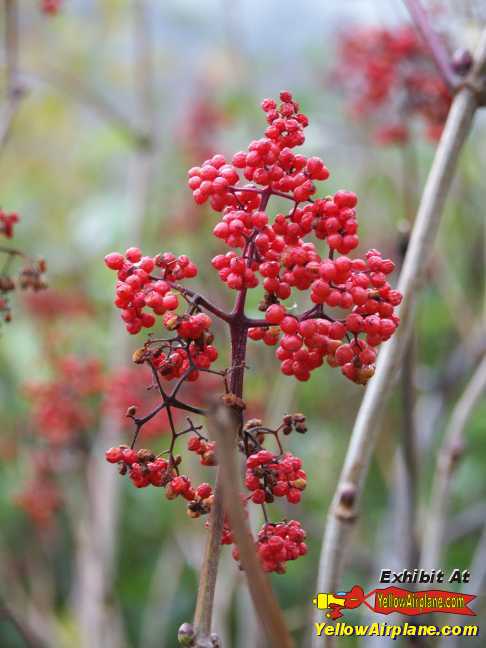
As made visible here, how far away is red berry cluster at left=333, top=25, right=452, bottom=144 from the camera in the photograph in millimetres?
1439

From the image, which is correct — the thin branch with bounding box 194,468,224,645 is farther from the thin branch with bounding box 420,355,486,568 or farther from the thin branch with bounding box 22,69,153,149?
the thin branch with bounding box 22,69,153,149

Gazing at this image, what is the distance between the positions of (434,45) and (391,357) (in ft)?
1.33

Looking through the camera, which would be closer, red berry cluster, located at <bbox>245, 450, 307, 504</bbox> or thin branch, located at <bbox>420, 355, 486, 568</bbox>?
red berry cluster, located at <bbox>245, 450, 307, 504</bbox>

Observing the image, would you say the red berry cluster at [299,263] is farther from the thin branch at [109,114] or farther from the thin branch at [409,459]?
the thin branch at [109,114]

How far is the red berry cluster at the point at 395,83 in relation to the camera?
144 cm

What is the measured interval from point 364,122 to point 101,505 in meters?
1.12

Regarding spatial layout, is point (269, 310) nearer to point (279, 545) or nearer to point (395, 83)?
point (279, 545)

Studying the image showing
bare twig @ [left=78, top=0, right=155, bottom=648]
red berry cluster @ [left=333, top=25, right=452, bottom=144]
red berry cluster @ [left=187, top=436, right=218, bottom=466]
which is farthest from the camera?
bare twig @ [left=78, top=0, right=155, bottom=648]

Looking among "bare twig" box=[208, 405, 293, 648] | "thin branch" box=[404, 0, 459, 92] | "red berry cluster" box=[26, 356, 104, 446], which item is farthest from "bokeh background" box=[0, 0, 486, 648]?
"bare twig" box=[208, 405, 293, 648]

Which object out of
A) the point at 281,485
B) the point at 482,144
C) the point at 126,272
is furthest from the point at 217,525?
the point at 482,144

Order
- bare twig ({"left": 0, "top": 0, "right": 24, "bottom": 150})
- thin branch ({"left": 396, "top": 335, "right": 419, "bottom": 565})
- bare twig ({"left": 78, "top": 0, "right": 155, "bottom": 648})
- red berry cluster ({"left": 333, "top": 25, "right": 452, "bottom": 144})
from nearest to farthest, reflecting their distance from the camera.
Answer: thin branch ({"left": 396, "top": 335, "right": 419, "bottom": 565})
bare twig ({"left": 0, "top": 0, "right": 24, "bottom": 150})
red berry cluster ({"left": 333, "top": 25, "right": 452, "bottom": 144})
bare twig ({"left": 78, "top": 0, "right": 155, "bottom": 648})

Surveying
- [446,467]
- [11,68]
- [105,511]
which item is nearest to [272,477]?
[446,467]

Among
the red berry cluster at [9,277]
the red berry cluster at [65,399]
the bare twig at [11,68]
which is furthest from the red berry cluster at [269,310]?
the red berry cluster at [65,399]

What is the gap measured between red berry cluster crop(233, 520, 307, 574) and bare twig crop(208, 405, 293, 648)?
120 millimetres
